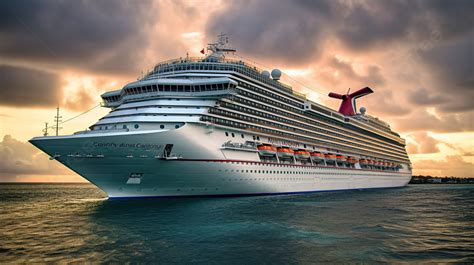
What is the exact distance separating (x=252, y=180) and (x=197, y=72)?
14605 millimetres

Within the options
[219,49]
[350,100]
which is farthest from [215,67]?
[350,100]

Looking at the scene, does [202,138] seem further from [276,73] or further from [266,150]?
[276,73]

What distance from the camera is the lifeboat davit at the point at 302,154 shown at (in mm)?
48338

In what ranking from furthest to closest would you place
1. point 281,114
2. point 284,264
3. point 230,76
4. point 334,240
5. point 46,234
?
1. point 281,114
2. point 230,76
3. point 46,234
4. point 334,240
5. point 284,264

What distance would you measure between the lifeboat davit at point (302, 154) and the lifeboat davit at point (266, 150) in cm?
656

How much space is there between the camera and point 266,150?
4116 cm

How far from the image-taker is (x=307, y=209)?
101 ft

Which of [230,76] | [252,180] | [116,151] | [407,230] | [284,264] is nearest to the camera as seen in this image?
[284,264]

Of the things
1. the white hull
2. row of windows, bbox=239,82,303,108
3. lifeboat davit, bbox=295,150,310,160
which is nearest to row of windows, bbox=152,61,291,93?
row of windows, bbox=239,82,303,108

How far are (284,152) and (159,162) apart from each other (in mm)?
18136

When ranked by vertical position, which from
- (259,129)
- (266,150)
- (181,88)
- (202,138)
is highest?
(181,88)

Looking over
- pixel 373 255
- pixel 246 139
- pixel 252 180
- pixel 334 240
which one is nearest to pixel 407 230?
pixel 334 240

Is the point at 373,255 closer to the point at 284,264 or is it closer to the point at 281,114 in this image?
the point at 284,264

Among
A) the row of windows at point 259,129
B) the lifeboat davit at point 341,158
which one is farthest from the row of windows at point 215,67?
the lifeboat davit at point 341,158
